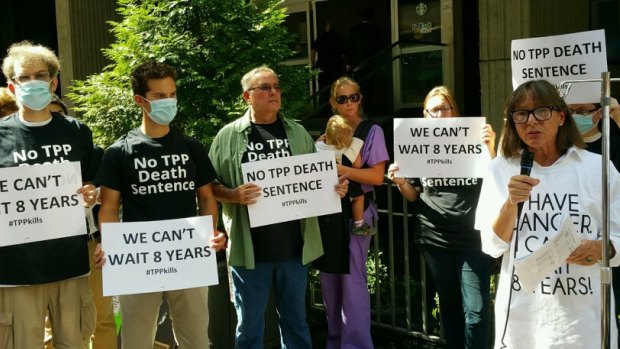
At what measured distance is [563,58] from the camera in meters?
4.62

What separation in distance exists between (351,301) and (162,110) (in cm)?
203

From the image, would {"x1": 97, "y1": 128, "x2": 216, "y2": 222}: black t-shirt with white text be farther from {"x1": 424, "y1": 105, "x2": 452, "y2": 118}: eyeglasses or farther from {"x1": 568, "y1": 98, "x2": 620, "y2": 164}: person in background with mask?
{"x1": 568, "y1": 98, "x2": 620, "y2": 164}: person in background with mask

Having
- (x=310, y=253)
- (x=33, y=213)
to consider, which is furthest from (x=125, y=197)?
(x=310, y=253)

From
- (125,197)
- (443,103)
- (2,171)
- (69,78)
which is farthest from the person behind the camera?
(69,78)

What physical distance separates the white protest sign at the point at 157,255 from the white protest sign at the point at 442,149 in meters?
1.55

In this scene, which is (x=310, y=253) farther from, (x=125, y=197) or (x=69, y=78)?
(x=69, y=78)

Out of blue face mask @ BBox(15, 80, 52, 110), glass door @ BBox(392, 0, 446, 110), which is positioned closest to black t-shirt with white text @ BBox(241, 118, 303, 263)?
blue face mask @ BBox(15, 80, 52, 110)

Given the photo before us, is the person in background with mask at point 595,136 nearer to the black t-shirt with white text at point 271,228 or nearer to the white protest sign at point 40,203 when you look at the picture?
the black t-shirt with white text at point 271,228

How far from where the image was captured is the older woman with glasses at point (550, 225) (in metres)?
2.98

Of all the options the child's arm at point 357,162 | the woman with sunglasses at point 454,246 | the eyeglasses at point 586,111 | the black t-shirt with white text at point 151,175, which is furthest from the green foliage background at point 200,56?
the eyeglasses at point 586,111

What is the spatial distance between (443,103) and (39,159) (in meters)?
2.65

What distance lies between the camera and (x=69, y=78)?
40.7 ft

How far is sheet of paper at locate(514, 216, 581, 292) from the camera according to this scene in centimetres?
283

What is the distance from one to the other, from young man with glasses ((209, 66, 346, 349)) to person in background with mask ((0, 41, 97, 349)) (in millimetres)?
891
